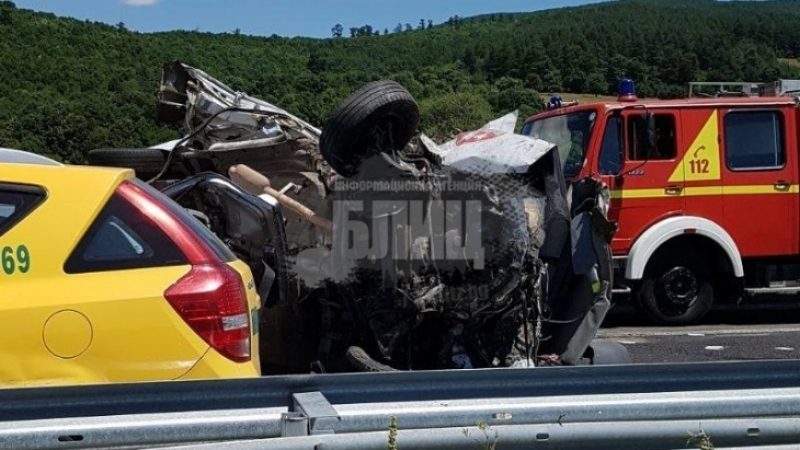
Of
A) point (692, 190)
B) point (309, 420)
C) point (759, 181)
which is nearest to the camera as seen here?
point (309, 420)

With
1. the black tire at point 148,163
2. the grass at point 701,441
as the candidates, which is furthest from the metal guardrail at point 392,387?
the black tire at point 148,163

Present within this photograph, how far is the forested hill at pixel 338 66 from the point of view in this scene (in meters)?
23.5

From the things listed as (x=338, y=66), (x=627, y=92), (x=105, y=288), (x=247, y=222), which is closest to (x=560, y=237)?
(x=247, y=222)

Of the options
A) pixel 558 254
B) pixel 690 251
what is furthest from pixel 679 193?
pixel 558 254

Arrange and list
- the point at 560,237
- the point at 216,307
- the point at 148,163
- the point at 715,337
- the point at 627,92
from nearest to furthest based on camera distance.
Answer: the point at 216,307, the point at 560,237, the point at 148,163, the point at 715,337, the point at 627,92

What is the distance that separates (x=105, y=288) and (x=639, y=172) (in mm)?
6713

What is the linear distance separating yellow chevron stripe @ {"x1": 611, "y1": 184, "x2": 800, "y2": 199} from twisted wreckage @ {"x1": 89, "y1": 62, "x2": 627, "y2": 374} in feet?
10.7

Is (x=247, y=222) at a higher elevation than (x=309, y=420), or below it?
Result: higher

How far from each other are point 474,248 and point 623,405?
2.96m

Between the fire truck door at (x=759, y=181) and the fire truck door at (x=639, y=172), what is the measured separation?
0.55 metres

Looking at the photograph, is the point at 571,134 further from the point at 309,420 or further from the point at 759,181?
the point at 309,420

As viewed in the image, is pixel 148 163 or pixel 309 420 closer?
pixel 309 420

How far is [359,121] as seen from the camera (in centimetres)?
535

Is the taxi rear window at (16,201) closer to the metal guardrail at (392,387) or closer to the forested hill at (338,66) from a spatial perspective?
the metal guardrail at (392,387)
